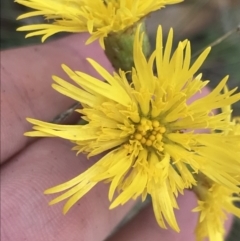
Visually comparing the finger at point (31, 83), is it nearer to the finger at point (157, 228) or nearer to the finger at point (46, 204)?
the finger at point (46, 204)

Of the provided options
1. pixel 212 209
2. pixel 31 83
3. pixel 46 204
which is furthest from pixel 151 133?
pixel 31 83

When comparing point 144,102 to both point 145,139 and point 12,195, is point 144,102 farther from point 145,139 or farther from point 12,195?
point 12,195

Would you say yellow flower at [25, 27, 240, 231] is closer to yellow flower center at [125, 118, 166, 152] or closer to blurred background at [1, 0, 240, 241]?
yellow flower center at [125, 118, 166, 152]

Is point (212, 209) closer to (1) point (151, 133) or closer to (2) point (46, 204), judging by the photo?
(1) point (151, 133)

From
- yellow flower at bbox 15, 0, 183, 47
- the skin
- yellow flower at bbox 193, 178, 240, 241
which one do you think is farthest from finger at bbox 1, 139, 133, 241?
yellow flower at bbox 15, 0, 183, 47

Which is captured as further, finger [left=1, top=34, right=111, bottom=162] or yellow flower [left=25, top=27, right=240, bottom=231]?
finger [left=1, top=34, right=111, bottom=162]
